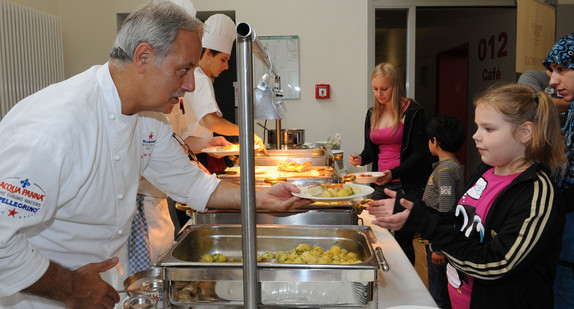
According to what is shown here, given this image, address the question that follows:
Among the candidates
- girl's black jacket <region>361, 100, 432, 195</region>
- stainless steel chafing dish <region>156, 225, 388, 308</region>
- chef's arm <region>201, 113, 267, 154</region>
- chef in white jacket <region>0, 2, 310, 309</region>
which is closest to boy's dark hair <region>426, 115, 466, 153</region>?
girl's black jacket <region>361, 100, 432, 195</region>

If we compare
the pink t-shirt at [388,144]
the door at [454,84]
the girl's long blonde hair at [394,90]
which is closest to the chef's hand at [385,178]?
the pink t-shirt at [388,144]

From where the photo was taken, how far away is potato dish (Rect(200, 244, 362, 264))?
1109mm

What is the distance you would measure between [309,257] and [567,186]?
907 mm

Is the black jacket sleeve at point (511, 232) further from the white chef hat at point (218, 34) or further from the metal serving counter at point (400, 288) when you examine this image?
the white chef hat at point (218, 34)

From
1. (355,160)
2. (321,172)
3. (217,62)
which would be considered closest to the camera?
(321,172)

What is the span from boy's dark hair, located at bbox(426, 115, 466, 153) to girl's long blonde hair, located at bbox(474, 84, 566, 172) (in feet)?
3.18

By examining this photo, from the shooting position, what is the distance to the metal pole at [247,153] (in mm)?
622

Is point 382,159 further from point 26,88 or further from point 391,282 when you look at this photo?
point 26,88

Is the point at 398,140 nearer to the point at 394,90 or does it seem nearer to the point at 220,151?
the point at 394,90

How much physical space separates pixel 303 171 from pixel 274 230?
3.70 feet

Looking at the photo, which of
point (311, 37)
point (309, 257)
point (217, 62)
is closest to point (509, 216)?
point (309, 257)

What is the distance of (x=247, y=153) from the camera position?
635 millimetres

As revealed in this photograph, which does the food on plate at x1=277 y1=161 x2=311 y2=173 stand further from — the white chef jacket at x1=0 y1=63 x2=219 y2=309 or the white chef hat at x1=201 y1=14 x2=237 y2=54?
the white chef jacket at x1=0 y1=63 x2=219 y2=309

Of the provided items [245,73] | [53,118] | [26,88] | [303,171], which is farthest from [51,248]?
[26,88]
